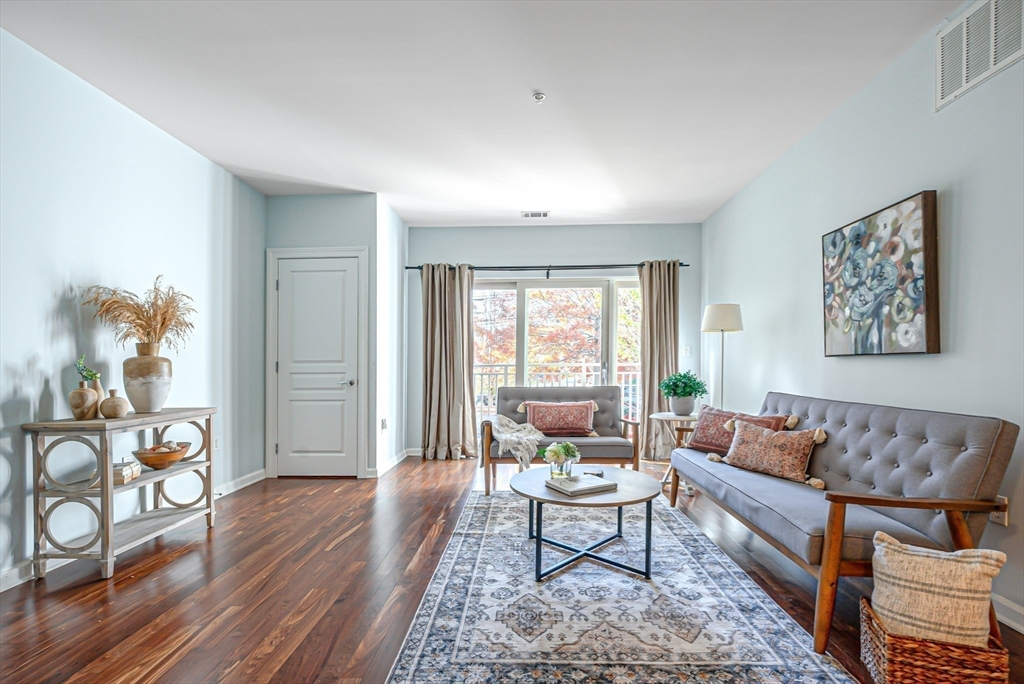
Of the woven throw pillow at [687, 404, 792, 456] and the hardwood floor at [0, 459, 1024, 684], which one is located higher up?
the woven throw pillow at [687, 404, 792, 456]

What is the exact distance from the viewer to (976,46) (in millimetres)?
2123

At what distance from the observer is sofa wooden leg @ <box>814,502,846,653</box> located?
1.87 m

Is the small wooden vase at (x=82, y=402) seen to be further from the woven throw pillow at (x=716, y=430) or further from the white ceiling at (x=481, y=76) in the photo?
the woven throw pillow at (x=716, y=430)

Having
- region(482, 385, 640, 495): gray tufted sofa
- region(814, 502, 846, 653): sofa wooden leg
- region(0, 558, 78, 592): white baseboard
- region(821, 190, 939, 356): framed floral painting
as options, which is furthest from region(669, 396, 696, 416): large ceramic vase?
region(0, 558, 78, 592): white baseboard

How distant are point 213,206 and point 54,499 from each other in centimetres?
228

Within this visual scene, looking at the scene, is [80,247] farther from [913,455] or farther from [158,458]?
[913,455]

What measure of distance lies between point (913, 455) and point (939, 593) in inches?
29.5

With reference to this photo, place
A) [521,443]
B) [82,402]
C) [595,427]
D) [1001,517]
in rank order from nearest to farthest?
[1001,517] < [82,402] < [521,443] < [595,427]

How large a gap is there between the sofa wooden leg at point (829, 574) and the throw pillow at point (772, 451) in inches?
36.9

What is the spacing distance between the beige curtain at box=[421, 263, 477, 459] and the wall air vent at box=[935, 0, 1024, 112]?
4.16m

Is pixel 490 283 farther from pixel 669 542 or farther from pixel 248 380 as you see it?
pixel 669 542

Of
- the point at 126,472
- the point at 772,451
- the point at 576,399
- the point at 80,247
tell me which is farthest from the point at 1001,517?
the point at 80,247

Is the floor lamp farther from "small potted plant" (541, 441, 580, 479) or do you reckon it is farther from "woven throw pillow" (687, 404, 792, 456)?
"small potted plant" (541, 441, 580, 479)

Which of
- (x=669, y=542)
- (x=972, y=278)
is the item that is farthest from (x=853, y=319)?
(x=669, y=542)
